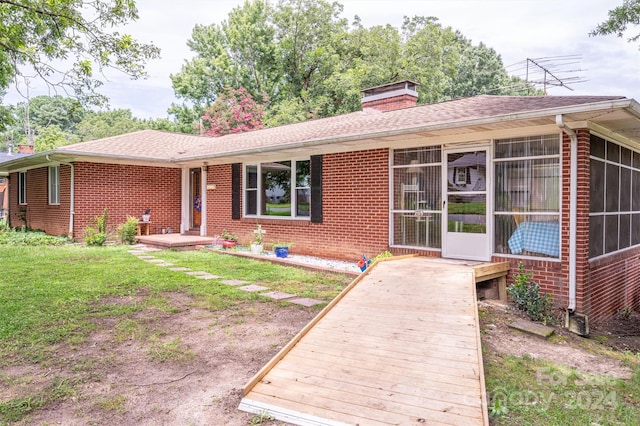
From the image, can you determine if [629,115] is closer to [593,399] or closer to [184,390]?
[593,399]

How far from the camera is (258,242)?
10.6 meters

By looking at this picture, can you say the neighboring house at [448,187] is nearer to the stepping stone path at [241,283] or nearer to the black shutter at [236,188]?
the black shutter at [236,188]

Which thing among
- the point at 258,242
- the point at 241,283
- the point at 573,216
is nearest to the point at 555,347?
the point at 573,216

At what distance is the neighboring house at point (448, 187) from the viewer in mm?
6277

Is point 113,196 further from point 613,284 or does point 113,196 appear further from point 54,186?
point 613,284

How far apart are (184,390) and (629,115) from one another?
6291 millimetres

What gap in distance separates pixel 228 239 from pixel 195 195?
323 centimetres

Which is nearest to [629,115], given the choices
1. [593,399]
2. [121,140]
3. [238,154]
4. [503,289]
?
[503,289]

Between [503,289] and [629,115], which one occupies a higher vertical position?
[629,115]

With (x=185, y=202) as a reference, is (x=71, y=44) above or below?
above

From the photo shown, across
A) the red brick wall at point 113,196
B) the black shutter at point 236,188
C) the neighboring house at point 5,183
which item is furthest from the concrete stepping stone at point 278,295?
the neighboring house at point 5,183

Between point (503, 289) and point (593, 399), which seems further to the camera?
point (503, 289)

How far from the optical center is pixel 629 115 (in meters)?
5.72

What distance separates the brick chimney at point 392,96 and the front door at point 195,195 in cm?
588
